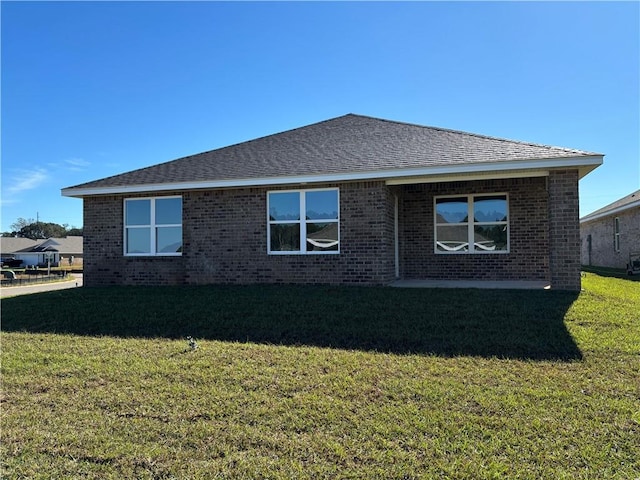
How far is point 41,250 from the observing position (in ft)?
245

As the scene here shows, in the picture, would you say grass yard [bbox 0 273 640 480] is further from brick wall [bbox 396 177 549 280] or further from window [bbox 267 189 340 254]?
brick wall [bbox 396 177 549 280]

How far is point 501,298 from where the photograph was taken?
8.48 metres

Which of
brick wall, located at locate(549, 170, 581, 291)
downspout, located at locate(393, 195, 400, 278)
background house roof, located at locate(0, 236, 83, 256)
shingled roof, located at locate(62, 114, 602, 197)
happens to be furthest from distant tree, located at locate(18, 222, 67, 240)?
brick wall, located at locate(549, 170, 581, 291)

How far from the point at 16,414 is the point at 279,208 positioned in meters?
8.14

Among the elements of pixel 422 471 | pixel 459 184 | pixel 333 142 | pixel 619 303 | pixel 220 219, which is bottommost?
pixel 422 471

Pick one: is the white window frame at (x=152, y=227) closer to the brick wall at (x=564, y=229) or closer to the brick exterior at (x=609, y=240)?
the brick wall at (x=564, y=229)

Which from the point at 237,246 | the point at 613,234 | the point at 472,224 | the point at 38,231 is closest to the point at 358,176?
the point at 237,246

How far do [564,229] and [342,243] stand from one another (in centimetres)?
477

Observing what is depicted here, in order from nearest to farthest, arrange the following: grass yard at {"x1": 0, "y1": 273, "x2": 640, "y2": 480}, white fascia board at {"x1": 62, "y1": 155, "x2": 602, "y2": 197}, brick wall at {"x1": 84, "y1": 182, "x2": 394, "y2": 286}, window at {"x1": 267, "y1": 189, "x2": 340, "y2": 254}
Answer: grass yard at {"x1": 0, "y1": 273, "x2": 640, "y2": 480}, white fascia board at {"x1": 62, "y1": 155, "x2": 602, "y2": 197}, brick wall at {"x1": 84, "y1": 182, "x2": 394, "y2": 286}, window at {"x1": 267, "y1": 189, "x2": 340, "y2": 254}

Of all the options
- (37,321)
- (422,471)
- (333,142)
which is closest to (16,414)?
(422,471)

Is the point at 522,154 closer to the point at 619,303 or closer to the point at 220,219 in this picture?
the point at 619,303

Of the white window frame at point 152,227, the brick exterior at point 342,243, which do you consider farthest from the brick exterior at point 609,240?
the white window frame at point 152,227

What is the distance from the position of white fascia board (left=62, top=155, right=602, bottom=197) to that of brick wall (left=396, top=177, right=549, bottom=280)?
2.44 meters

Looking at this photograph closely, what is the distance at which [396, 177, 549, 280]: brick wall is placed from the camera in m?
12.1
